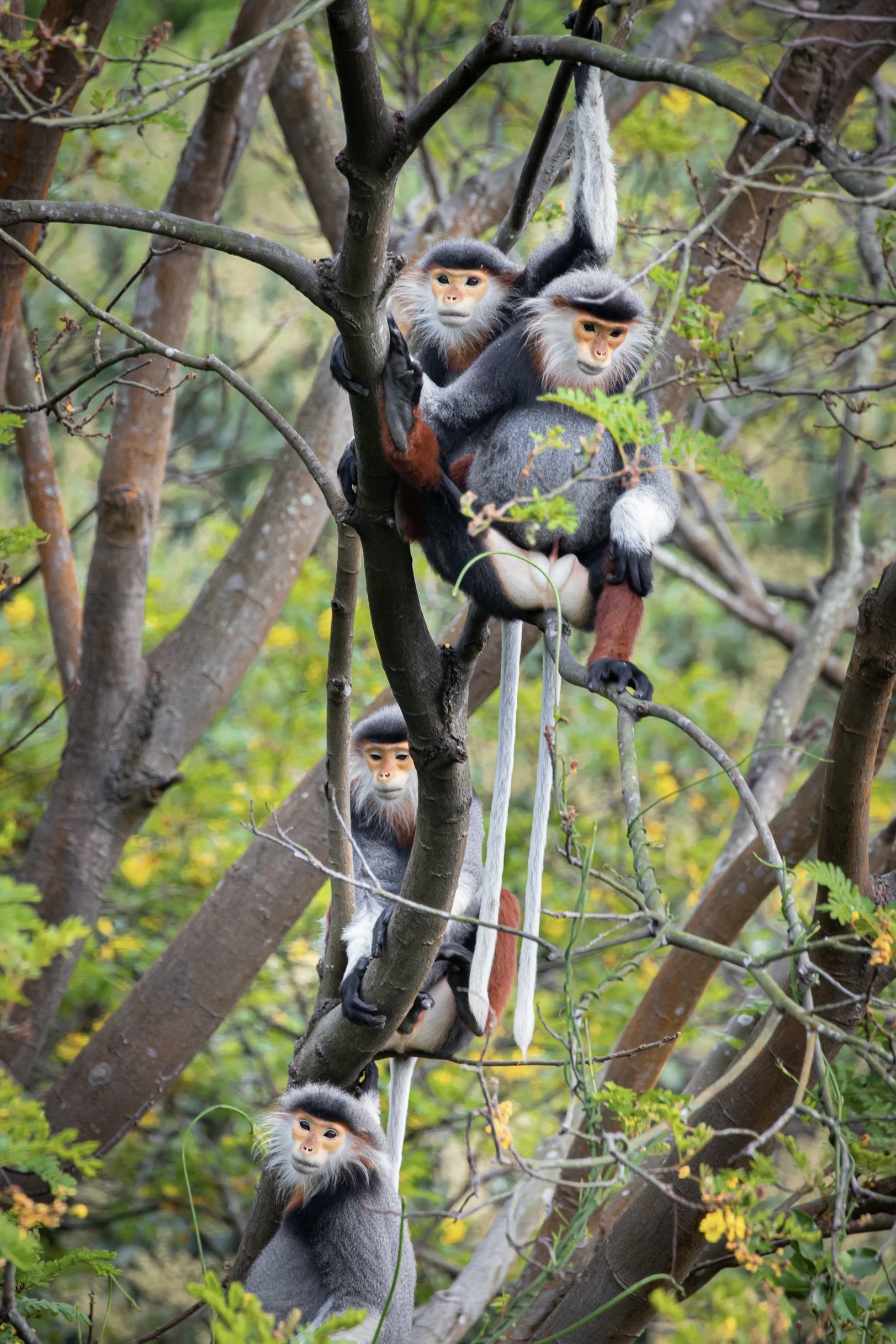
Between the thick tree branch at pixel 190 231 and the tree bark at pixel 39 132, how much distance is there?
3.49ft

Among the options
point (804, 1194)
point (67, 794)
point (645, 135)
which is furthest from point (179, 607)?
point (804, 1194)

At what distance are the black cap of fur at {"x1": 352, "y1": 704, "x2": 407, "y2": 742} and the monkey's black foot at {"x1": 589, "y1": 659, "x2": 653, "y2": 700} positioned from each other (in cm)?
118

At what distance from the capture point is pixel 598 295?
222 cm

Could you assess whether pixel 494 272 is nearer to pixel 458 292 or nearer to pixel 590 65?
pixel 458 292

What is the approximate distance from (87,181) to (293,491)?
2.93 meters

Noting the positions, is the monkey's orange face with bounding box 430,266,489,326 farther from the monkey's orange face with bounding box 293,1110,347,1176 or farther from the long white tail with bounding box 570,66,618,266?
the monkey's orange face with bounding box 293,1110,347,1176

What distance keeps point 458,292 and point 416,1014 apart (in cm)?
158

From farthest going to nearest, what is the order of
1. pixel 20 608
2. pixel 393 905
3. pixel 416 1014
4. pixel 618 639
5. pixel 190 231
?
pixel 20 608 → pixel 416 1014 → pixel 393 905 → pixel 618 639 → pixel 190 231

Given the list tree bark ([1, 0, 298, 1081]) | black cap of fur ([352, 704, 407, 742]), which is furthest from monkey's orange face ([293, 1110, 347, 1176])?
tree bark ([1, 0, 298, 1081])

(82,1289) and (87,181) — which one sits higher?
(87,181)

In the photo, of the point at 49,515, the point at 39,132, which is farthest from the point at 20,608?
the point at 39,132

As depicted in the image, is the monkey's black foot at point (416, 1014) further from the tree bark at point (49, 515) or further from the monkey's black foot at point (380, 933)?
the tree bark at point (49, 515)

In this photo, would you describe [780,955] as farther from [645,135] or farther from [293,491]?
[645,135]

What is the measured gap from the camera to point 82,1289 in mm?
A: 4758
